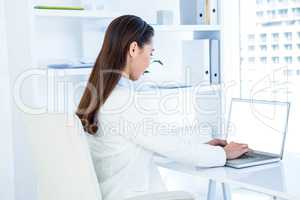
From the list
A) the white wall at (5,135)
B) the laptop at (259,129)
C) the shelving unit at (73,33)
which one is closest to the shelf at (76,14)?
the shelving unit at (73,33)

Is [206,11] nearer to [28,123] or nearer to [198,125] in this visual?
[198,125]

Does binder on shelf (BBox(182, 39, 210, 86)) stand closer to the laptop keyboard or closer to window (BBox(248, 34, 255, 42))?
window (BBox(248, 34, 255, 42))

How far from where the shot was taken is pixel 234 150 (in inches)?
80.0

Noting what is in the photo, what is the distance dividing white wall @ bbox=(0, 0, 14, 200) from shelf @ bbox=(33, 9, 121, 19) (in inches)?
8.5

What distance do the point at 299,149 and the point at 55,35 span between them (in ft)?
5.99

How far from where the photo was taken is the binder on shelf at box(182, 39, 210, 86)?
2.98 metres

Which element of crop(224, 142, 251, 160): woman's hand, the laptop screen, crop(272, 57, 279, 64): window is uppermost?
crop(272, 57, 279, 64): window

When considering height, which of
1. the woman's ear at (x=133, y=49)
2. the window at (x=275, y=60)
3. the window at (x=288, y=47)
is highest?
the window at (x=288, y=47)

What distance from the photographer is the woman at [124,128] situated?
5.86ft

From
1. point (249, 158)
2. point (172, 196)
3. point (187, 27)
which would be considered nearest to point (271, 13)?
point (187, 27)

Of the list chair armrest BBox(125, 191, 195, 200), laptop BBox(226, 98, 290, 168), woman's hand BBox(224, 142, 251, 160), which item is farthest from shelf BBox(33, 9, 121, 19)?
chair armrest BBox(125, 191, 195, 200)

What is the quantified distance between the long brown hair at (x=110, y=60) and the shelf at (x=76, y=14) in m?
0.63

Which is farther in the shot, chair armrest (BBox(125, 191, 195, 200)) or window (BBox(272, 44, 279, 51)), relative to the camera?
window (BBox(272, 44, 279, 51))

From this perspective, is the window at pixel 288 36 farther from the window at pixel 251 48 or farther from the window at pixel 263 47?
the window at pixel 251 48
